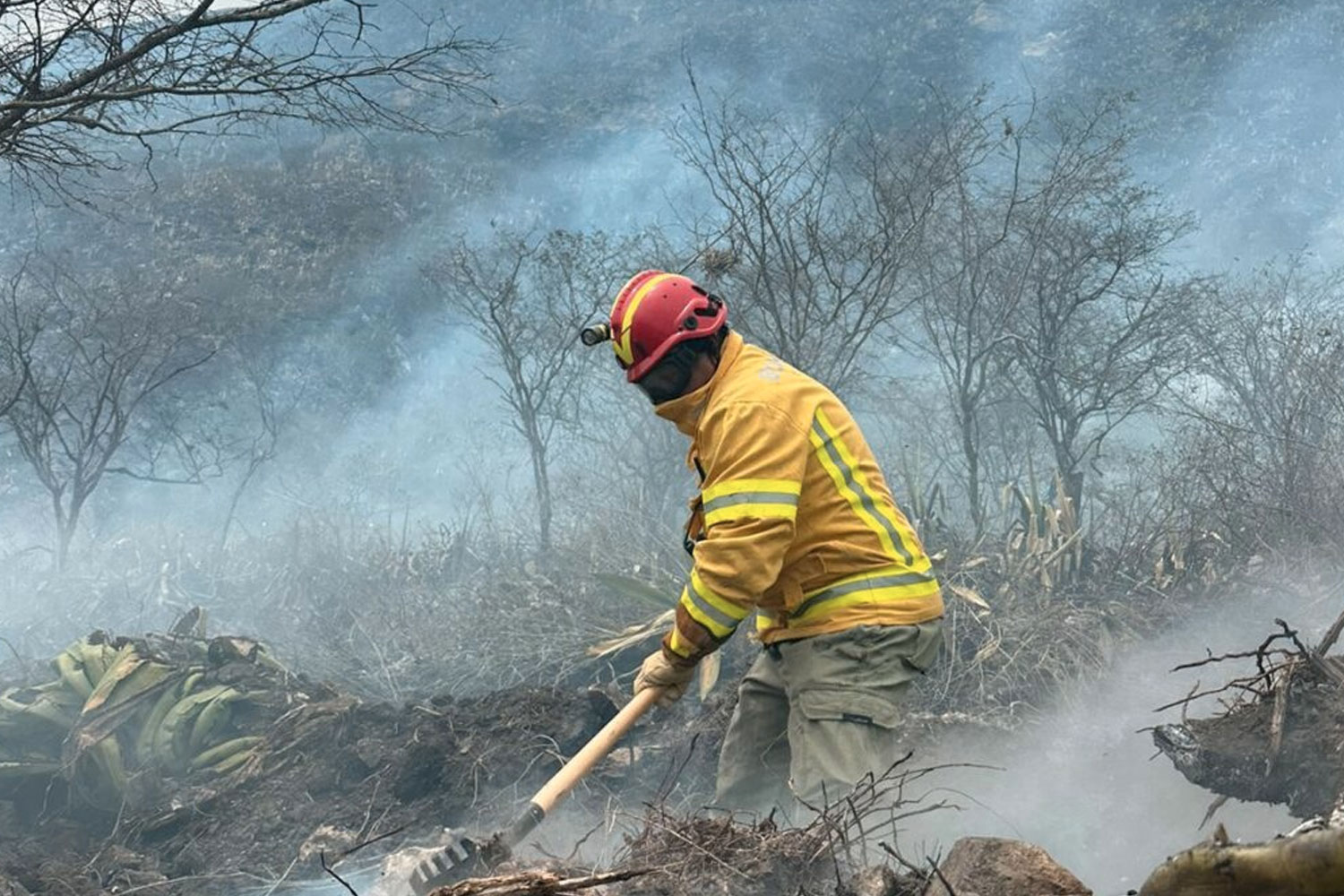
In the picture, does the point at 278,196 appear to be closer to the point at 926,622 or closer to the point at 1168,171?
the point at 1168,171

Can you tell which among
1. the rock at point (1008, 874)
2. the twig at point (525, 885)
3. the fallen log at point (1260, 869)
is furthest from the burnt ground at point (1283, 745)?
the twig at point (525, 885)

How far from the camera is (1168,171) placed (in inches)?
1166

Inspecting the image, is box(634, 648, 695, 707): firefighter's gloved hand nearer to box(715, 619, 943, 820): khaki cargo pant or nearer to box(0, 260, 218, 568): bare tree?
box(715, 619, 943, 820): khaki cargo pant

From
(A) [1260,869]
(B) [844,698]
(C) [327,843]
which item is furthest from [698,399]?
(C) [327,843]

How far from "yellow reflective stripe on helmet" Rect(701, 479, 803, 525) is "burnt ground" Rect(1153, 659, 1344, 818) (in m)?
1.59

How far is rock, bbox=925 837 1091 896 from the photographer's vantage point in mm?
2488

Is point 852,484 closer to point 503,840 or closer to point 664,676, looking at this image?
point 664,676

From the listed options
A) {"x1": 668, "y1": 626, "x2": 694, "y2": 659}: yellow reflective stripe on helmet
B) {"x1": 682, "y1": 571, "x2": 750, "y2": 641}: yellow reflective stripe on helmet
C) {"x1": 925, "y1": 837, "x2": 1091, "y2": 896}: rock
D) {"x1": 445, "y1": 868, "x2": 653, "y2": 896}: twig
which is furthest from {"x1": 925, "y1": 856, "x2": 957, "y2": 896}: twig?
{"x1": 668, "y1": 626, "x2": 694, "y2": 659}: yellow reflective stripe on helmet

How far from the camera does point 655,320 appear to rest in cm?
381

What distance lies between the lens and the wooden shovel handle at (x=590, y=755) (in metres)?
3.55

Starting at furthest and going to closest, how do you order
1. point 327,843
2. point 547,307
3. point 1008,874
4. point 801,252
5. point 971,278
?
1. point 547,307
2. point 801,252
3. point 971,278
4. point 327,843
5. point 1008,874

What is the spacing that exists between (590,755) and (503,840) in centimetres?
36

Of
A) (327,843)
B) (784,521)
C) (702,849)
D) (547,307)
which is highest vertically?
(547,307)

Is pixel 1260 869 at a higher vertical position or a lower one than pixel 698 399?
lower
